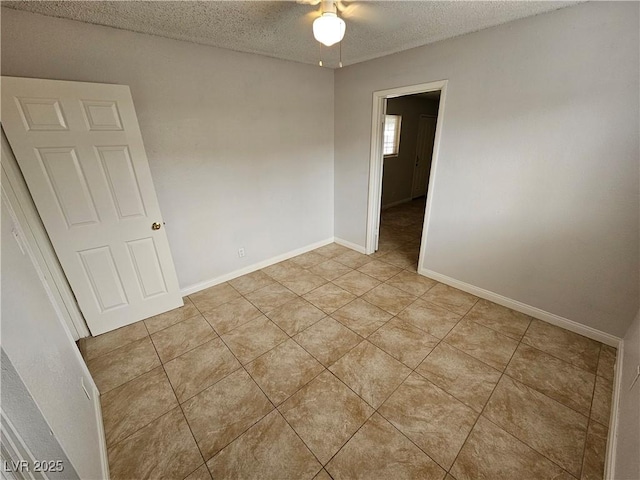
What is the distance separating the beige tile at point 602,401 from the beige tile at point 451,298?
0.94m

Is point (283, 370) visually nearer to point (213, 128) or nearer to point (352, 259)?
point (352, 259)

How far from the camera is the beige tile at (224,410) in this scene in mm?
1496

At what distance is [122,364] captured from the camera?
1992 mm

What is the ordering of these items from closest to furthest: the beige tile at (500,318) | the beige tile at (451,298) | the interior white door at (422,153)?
the beige tile at (500,318), the beige tile at (451,298), the interior white door at (422,153)

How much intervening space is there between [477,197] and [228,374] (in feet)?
8.74

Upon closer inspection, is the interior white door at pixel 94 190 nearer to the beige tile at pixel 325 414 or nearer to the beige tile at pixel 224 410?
the beige tile at pixel 224 410

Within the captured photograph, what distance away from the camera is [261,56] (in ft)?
9.04

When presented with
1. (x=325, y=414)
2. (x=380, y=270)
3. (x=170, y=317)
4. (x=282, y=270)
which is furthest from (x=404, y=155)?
(x=325, y=414)

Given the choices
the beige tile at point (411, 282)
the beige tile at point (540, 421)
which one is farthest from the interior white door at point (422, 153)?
the beige tile at point (540, 421)

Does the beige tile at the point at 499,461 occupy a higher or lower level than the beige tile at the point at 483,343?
lower

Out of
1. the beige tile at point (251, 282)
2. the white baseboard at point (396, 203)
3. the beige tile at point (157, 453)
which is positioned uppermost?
the white baseboard at point (396, 203)

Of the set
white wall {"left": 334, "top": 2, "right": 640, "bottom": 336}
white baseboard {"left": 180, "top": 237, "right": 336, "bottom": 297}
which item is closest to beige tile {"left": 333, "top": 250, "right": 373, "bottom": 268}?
white baseboard {"left": 180, "top": 237, "right": 336, "bottom": 297}

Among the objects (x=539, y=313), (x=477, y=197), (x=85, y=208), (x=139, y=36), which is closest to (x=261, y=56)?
(x=139, y=36)

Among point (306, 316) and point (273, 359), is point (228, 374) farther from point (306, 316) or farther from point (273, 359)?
point (306, 316)
